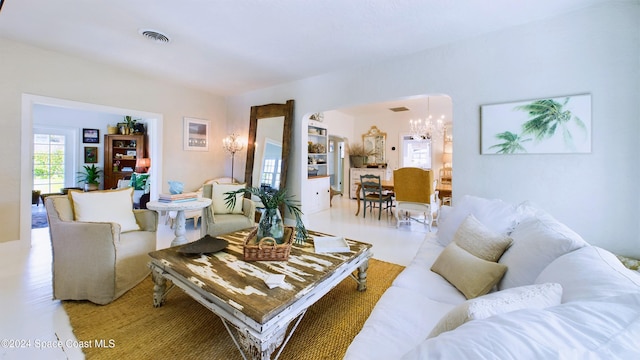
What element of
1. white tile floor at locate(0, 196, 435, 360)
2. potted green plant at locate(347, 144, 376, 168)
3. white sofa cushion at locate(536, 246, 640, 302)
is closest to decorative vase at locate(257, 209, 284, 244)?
white tile floor at locate(0, 196, 435, 360)

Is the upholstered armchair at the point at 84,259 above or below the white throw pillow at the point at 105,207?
below

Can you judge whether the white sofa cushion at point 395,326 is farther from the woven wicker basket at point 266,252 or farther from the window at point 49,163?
the window at point 49,163

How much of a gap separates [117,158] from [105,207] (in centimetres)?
509

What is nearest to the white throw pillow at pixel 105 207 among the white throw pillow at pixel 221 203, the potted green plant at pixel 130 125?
the white throw pillow at pixel 221 203

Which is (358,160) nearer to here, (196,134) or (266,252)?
(196,134)

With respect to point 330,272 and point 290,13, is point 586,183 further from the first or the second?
point 290,13

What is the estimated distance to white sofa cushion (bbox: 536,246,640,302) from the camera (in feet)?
2.42

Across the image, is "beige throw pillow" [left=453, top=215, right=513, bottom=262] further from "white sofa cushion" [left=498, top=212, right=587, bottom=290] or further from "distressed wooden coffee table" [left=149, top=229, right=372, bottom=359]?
"distressed wooden coffee table" [left=149, top=229, right=372, bottom=359]

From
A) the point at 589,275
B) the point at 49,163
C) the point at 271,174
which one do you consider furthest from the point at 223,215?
the point at 49,163

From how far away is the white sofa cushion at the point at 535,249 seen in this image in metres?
1.18

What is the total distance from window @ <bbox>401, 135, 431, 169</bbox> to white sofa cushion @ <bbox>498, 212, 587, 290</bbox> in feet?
20.0

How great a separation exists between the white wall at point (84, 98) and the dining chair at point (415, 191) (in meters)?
3.80

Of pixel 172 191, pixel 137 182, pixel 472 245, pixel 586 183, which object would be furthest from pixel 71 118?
pixel 586 183

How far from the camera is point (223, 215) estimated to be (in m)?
3.42
